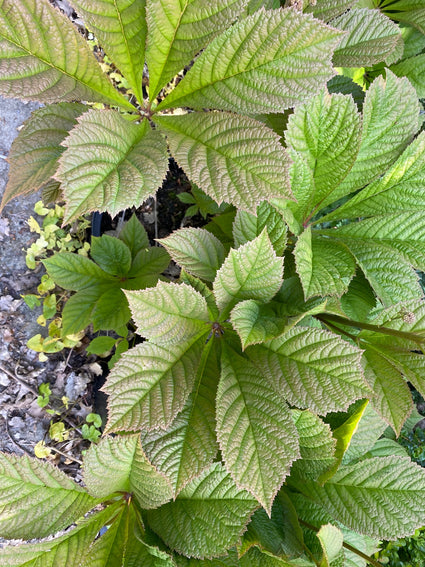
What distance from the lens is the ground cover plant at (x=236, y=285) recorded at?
2.97 feet

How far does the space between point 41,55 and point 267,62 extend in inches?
18.7

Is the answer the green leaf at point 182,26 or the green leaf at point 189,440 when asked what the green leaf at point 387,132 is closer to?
the green leaf at point 182,26

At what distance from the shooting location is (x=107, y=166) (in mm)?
888

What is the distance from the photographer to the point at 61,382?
222cm

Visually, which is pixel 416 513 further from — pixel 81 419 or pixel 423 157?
pixel 81 419

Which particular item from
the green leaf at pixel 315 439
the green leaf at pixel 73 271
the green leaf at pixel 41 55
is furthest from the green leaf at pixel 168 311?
the green leaf at pixel 73 271

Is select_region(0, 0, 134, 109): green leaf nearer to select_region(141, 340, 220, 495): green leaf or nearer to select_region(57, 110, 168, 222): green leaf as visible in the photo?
select_region(57, 110, 168, 222): green leaf

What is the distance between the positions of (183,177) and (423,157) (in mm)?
1219

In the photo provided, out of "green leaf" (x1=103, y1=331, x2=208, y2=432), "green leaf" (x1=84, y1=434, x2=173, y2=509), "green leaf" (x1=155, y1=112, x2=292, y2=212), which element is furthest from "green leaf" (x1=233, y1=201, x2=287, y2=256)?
"green leaf" (x1=84, y1=434, x2=173, y2=509)

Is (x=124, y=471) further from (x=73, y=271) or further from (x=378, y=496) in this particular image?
(x=73, y=271)

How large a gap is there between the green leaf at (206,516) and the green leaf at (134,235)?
3.09ft

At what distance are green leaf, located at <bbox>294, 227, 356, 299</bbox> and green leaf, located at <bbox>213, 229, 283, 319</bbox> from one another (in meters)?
0.07

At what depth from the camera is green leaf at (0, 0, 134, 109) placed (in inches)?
33.4

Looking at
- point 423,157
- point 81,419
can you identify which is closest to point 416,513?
point 423,157
